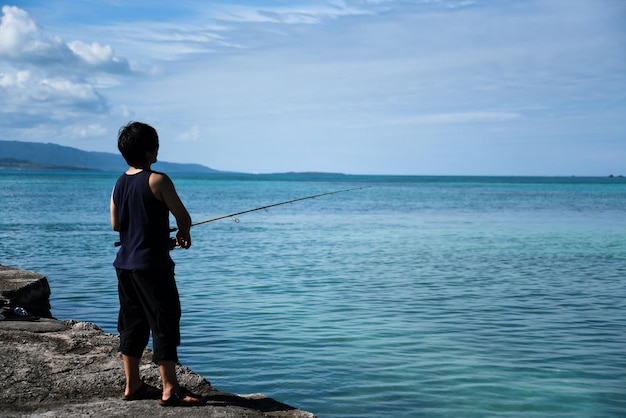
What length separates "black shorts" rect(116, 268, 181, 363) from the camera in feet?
13.8

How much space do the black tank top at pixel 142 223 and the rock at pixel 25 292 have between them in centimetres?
382

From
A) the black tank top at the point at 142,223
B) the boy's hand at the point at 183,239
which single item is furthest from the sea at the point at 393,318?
the black tank top at the point at 142,223

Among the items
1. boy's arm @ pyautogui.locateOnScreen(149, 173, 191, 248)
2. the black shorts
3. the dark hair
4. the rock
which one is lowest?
the rock

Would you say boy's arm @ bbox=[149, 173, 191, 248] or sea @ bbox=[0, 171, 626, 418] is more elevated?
boy's arm @ bbox=[149, 173, 191, 248]

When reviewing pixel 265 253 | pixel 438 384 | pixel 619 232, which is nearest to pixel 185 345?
pixel 438 384

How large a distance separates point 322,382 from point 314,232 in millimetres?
19157

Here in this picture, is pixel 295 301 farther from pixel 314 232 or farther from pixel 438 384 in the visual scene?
pixel 314 232

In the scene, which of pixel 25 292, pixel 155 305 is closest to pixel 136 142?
pixel 155 305

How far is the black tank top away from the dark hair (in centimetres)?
10

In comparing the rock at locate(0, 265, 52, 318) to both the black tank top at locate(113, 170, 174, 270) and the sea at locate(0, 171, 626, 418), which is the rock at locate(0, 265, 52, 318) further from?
the black tank top at locate(113, 170, 174, 270)

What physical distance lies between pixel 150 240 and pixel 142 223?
0.35 ft

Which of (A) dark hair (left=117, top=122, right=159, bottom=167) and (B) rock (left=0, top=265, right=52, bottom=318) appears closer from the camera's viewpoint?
(A) dark hair (left=117, top=122, right=159, bottom=167)

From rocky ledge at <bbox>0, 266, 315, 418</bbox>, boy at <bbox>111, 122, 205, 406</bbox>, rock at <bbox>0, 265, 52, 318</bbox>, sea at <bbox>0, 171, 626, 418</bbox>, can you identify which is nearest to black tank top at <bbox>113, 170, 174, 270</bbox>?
boy at <bbox>111, 122, 205, 406</bbox>

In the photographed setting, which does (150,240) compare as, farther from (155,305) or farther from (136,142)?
(136,142)
